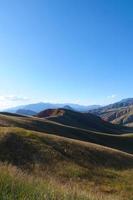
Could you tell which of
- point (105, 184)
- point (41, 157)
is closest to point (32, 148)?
point (41, 157)

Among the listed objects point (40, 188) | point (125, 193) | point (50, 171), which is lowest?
point (125, 193)

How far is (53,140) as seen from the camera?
35844 millimetres

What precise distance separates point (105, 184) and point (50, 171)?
15.4 ft

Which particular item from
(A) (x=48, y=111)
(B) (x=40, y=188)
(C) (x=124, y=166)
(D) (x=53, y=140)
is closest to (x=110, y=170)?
(C) (x=124, y=166)

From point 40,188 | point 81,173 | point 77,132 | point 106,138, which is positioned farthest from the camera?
point 106,138

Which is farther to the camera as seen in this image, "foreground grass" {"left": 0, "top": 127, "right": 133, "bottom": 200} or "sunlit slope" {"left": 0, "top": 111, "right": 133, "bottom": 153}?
"sunlit slope" {"left": 0, "top": 111, "right": 133, "bottom": 153}

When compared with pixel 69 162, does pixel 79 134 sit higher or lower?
higher

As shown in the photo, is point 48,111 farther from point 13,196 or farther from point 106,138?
point 13,196

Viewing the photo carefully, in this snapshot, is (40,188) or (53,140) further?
(53,140)

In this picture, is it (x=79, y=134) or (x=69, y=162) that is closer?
(x=69, y=162)

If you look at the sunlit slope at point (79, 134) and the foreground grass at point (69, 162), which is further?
the sunlit slope at point (79, 134)

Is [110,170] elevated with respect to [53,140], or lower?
lower

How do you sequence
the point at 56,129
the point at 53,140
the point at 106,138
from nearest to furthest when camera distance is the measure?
A: the point at 53,140 < the point at 56,129 < the point at 106,138

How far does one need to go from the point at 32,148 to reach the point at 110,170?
7995 millimetres
